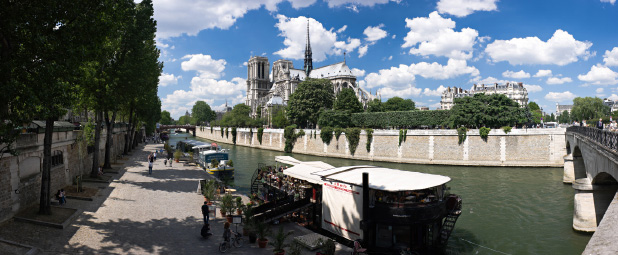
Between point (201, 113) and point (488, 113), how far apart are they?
135m

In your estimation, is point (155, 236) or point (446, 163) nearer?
point (155, 236)

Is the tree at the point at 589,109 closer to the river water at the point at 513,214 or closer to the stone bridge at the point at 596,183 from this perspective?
the river water at the point at 513,214

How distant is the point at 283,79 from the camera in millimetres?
137625

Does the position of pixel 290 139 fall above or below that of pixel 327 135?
below

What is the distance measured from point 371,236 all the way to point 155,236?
8.07 m

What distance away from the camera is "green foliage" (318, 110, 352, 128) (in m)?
62.4

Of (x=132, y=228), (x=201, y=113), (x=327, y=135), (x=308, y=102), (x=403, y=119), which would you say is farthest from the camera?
(x=201, y=113)

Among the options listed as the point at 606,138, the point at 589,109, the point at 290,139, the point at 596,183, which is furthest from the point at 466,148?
the point at 589,109

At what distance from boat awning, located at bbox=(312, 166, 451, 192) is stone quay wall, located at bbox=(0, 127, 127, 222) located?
39.9 feet

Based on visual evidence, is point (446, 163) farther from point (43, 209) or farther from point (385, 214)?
point (43, 209)

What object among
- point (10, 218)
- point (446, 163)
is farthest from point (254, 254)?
point (446, 163)

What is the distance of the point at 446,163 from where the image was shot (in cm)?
4406

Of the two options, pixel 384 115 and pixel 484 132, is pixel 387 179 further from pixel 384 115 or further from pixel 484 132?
pixel 384 115

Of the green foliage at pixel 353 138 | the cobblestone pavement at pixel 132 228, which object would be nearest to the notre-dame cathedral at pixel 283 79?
the green foliage at pixel 353 138
